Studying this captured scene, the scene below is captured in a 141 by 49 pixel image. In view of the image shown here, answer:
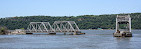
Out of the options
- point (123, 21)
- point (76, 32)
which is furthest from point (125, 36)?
point (76, 32)

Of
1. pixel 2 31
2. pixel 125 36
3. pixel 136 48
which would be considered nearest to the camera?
pixel 136 48

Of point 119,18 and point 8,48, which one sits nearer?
point 8,48

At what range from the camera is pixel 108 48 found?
6294 cm

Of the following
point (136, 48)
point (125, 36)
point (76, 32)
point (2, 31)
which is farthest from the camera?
point (2, 31)

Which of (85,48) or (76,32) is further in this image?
(76,32)

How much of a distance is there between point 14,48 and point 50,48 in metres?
7.89

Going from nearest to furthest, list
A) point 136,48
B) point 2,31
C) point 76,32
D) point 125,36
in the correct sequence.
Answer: point 136,48 → point 125,36 → point 76,32 → point 2,31

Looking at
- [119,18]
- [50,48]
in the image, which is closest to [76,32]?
[119,18]

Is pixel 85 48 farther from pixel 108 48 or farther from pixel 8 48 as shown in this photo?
pixel 8 48

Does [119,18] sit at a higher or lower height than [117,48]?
higher

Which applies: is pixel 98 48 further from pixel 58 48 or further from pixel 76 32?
pixel 76 32

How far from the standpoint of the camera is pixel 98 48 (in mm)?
62938

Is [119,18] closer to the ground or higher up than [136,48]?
higher up

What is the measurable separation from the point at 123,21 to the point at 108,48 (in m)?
52.7
